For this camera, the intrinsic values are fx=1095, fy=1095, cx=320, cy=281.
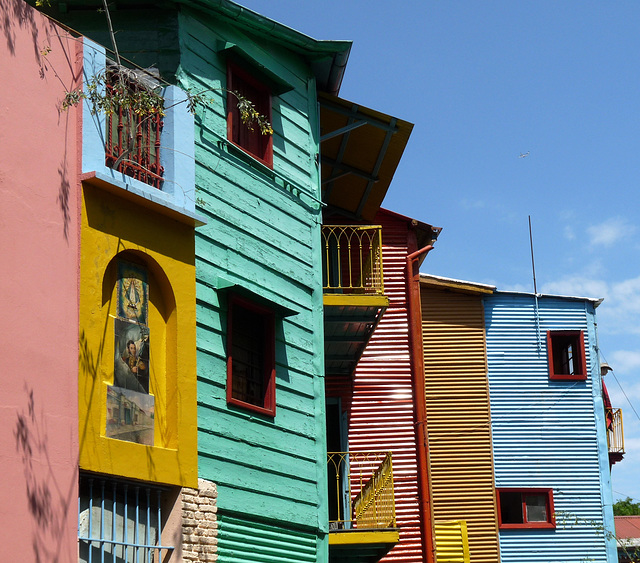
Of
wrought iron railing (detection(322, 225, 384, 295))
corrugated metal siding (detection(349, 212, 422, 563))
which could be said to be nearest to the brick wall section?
wrought iron railing (detection(322, 225, 384, 295))

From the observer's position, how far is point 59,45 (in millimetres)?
11289

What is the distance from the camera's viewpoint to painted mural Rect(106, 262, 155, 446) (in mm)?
11047

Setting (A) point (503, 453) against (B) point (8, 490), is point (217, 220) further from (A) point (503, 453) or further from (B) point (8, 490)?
(A) point (503, 453)

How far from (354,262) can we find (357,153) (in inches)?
105

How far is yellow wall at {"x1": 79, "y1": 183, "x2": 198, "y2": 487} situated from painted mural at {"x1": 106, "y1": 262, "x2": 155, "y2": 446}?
0.10m

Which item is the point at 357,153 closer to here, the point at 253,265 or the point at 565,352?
the point at 253,265

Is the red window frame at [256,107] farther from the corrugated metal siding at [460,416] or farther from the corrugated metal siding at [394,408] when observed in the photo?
the corrugated metal siding at [460,416]

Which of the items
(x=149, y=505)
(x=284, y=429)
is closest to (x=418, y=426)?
(x=284, y=429)

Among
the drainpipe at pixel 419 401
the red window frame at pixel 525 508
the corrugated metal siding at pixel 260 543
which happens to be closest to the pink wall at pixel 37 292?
the corrugated metal siding at pixel 260 543

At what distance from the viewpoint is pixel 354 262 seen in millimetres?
20281

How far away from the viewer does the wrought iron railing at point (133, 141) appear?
11805 mm

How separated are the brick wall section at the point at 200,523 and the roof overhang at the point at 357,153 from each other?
21.5 ft

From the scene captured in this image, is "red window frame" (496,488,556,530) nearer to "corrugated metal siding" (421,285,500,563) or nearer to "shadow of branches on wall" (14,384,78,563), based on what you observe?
"corrugated metal siding" (421,285,500,563)

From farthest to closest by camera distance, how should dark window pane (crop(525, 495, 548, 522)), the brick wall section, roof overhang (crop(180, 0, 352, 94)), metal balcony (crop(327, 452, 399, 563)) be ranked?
dark window pane (crop(525, 495, 548, 522)) < metal balcony (crop(327, 452, 399, 563)) < roof overhang (crop(180, 0, 352, 94)) < the brick wall section
